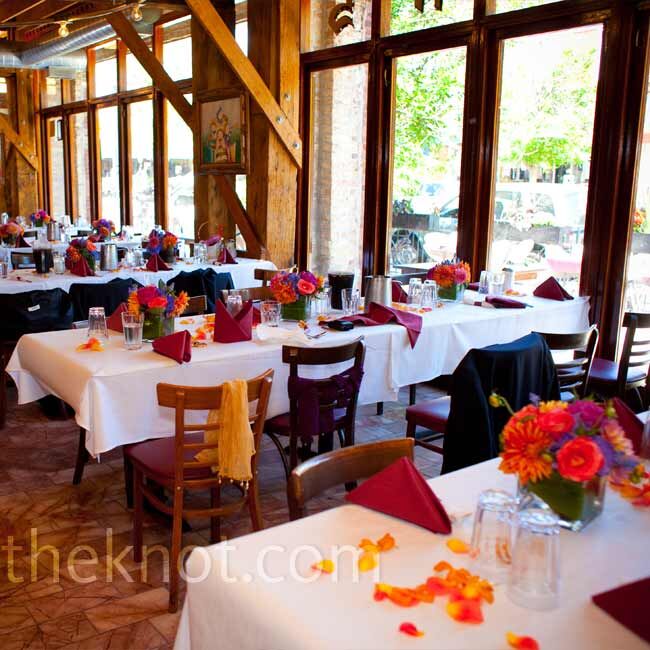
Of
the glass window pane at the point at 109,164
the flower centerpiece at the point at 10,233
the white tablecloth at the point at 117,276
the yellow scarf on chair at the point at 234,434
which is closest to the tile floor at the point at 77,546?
the yellow scarf on chair at the point at 234,434

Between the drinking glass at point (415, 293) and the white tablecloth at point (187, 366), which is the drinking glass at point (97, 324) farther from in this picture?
the drinking glass at point (415, 293)

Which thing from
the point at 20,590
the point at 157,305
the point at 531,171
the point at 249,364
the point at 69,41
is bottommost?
the point at 20,590

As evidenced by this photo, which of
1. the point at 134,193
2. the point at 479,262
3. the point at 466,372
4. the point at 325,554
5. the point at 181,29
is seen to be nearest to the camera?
the point at 325,554

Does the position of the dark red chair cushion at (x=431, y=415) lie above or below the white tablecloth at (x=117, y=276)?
below

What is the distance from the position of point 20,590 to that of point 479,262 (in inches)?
165

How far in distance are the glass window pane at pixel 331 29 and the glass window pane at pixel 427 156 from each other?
535mm

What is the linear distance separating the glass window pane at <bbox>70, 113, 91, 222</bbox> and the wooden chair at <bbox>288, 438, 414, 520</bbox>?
429 inches

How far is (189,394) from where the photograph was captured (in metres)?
2.64

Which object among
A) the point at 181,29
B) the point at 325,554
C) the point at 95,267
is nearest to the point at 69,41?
the point at 181,29

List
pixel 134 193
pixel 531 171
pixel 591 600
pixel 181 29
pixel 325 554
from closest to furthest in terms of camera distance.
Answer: pixel 591 600
pixel 325 554
pixel 531 171
pixel 181 29
pixel 134 193

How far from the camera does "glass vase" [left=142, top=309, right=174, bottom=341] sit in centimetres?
353

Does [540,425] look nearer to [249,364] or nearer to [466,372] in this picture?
[466,372]

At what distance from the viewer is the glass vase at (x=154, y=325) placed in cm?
353

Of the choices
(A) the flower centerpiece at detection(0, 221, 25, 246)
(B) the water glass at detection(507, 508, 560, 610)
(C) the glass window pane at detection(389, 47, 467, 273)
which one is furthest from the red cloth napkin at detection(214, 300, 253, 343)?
(A) the flower centerpiece at detection(0, 221, 25, 246)
